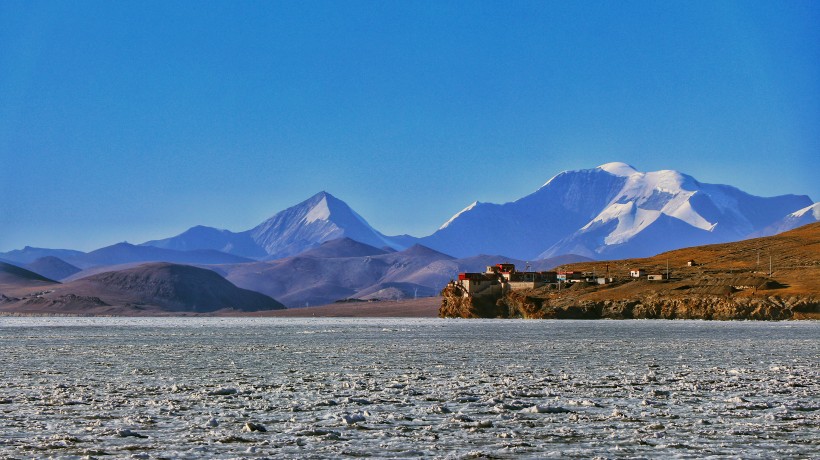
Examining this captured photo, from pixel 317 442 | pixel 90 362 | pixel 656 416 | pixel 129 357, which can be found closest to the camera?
pixel 317 442

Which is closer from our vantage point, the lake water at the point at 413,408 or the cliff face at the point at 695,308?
the lake water at the point at 413,408

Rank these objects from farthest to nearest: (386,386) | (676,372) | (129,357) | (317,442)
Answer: (129,357)
(676,372)
(386,386)
(317,442)

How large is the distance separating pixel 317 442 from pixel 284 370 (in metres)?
24.6

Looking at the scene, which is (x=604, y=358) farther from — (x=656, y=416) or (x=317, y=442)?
(x=317, y=442)

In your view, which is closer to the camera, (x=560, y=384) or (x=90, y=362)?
(x=560, y=384)

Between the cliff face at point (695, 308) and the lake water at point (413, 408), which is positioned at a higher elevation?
the cliff face at point (695, 308)

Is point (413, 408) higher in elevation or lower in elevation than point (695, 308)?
lower

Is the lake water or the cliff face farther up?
the cliff face

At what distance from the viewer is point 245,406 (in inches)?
1268

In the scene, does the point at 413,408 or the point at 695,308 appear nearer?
the point at 413,408

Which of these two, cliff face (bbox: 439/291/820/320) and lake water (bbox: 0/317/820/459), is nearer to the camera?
lake water (bbox: 0/317/820/459)

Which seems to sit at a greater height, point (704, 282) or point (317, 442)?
point (704, 282)

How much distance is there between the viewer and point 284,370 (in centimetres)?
4872

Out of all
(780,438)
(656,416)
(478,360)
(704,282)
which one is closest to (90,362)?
(478,360)
